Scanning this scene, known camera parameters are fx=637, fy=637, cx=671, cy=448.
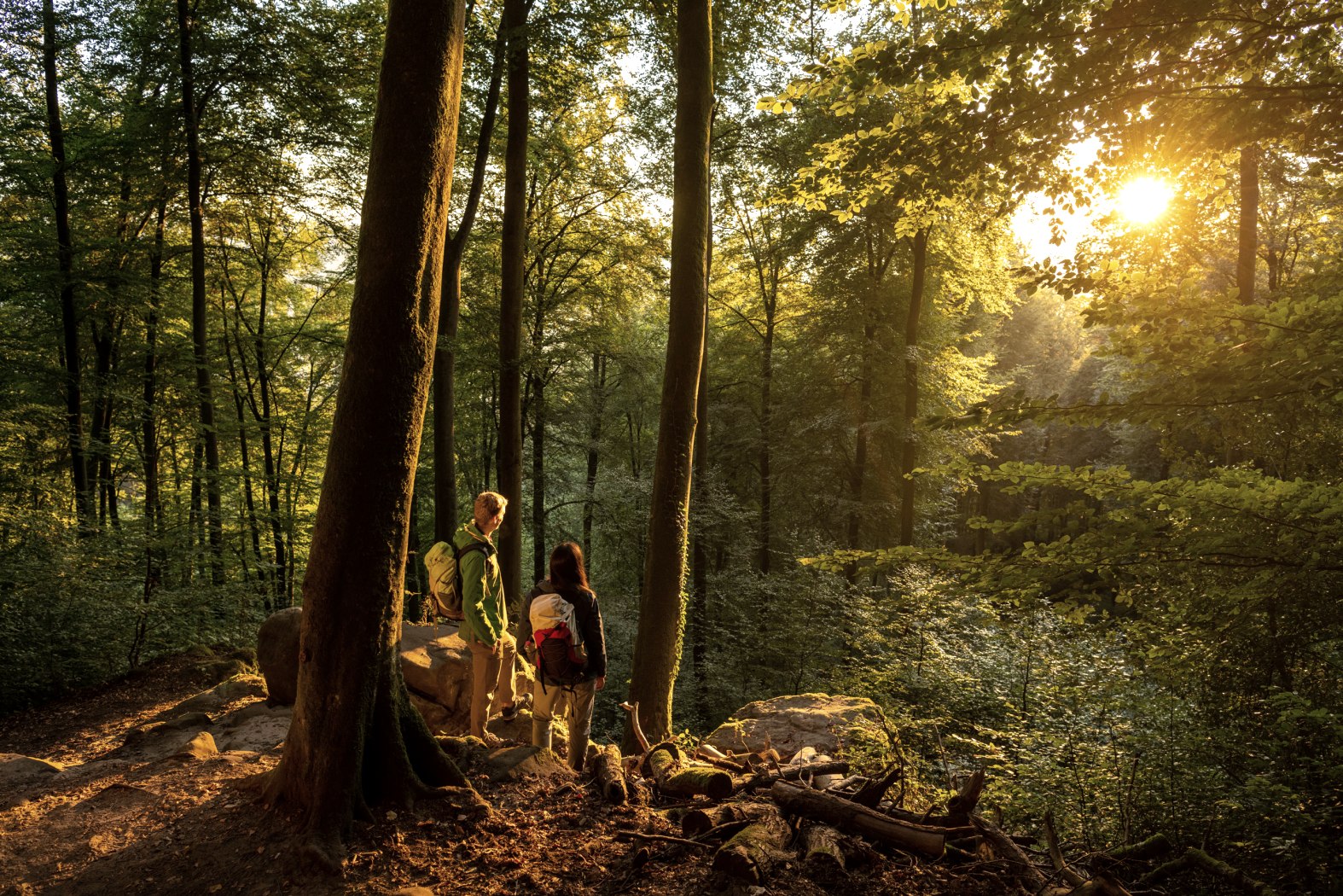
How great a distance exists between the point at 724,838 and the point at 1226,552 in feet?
10.2

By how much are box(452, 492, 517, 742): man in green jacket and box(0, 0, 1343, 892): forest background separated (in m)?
2.69

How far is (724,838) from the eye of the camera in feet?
11.4

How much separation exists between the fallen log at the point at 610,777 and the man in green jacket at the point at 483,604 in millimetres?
1349

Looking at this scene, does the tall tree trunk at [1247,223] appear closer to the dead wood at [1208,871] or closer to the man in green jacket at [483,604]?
the dead wood at [1208,871]

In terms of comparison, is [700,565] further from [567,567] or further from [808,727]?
[567,567]

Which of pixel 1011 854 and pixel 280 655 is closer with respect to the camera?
pixel 1011 854

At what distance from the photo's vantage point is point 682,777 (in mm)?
4391

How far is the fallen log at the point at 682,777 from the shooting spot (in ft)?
Answer: 13.7

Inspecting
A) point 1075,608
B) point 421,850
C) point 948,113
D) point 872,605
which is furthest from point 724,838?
point 872,605

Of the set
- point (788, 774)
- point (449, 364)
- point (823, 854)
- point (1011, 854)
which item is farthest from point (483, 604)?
point (449, 364)

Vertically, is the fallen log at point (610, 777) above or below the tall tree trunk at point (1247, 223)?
below

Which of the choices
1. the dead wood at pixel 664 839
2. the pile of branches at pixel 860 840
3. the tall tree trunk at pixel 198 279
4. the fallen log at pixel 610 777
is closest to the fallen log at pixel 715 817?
the pile of branches at pixel 860 840

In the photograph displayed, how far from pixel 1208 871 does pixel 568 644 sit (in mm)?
3938

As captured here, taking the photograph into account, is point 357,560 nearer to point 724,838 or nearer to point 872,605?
point 724,838
